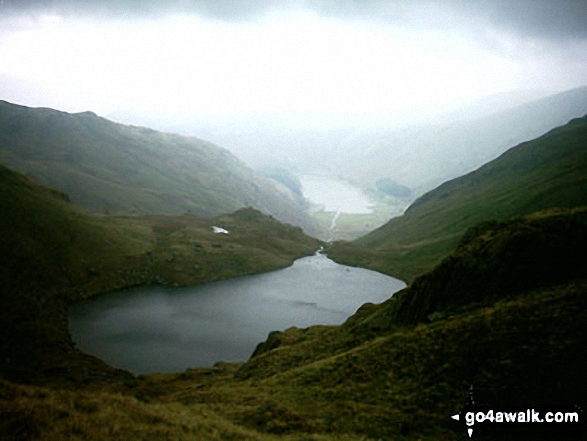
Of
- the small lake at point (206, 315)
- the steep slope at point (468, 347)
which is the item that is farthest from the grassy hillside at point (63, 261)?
the steep slope at point (468, 347)

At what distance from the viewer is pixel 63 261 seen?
374 ft

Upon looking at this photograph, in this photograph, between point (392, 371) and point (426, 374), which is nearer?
point (426, 374)

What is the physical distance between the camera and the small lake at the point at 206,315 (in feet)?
257

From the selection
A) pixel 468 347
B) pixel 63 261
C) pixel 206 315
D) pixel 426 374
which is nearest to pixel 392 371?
pixel 426 374

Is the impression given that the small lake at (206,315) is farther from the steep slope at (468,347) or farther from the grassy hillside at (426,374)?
the steep slope at (468,347)

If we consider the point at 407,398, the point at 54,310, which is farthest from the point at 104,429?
the point at 54,310

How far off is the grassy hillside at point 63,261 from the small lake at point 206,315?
642 cm

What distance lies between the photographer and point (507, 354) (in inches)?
1001

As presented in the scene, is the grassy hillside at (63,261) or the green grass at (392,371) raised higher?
the grassy hillside at (63,261)

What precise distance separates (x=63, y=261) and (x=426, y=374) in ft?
386

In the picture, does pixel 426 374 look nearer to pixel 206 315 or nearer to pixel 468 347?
pixel 468 347

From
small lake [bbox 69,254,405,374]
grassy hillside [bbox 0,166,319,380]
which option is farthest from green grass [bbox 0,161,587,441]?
small lake [bbox 69,254,405,374]

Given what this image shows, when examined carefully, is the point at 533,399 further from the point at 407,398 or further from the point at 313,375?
the point at 313,375

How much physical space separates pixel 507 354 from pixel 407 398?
7.49 meters
